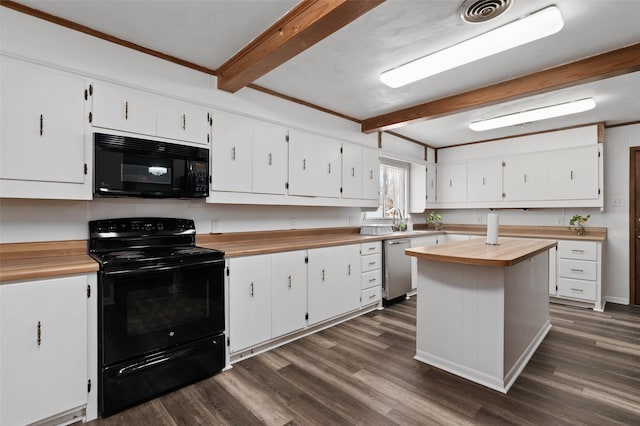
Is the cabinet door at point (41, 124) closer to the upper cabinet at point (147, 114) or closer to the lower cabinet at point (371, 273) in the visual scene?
the upper cabinet at point (147, 114)

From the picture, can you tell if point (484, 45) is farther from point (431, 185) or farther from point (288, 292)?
point (431, 185)

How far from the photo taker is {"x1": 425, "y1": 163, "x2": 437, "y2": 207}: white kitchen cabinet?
5.60m

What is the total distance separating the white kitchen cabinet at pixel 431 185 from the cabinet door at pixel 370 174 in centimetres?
163

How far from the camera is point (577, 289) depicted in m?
4.05

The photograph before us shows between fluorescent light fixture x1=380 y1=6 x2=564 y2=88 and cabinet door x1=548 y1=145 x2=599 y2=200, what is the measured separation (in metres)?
3.11

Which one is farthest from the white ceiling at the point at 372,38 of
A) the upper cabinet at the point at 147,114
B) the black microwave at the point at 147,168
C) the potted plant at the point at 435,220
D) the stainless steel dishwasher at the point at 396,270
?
the potted plant at the point at 435,220

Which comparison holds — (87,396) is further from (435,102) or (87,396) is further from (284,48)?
(435,102)

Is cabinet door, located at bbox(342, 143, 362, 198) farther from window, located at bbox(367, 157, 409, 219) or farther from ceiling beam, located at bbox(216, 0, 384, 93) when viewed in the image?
ceiling beam, located at bbox(216, 0, 384, 93)

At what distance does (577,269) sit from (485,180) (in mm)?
1773

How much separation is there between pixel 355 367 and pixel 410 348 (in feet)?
2.06

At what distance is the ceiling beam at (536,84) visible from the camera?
2.34 m

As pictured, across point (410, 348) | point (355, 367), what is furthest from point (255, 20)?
point (410, 348)

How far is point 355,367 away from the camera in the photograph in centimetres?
245

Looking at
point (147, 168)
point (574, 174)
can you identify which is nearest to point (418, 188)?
point (574, 174)
